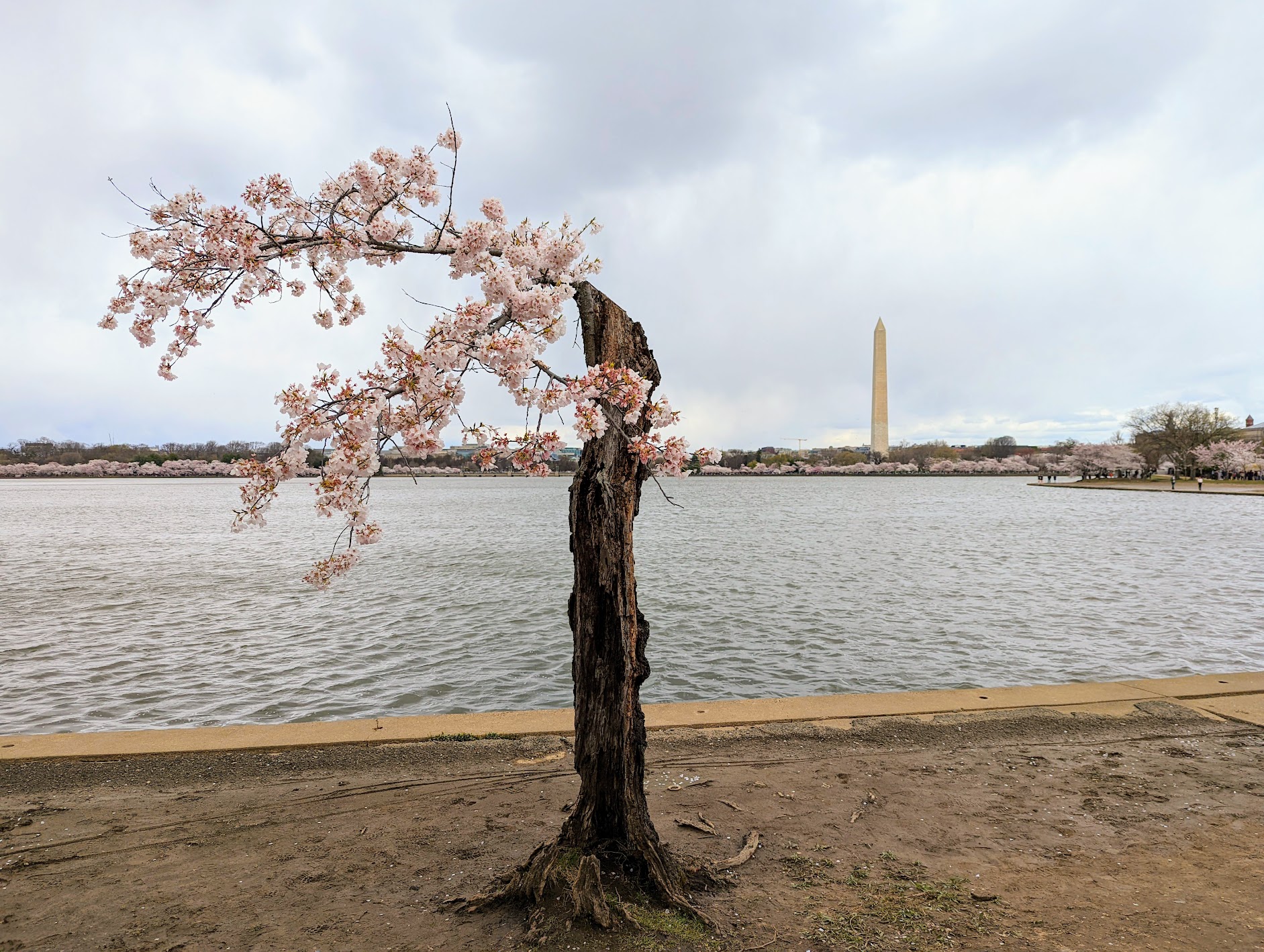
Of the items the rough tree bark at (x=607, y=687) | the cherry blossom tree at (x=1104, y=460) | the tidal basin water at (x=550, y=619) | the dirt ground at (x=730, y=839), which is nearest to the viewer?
the dirt ground at (x=730, y=839)

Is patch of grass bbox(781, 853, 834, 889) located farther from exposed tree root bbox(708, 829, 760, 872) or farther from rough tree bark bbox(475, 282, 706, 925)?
rough tree bark bbox(475, 282, 706, 925)

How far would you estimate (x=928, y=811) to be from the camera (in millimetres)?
5027

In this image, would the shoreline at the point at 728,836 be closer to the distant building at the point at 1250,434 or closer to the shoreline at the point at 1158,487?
the shoreline at the point at 1158,487

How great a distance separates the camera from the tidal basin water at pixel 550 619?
968cm

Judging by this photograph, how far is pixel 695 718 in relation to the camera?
267 inches

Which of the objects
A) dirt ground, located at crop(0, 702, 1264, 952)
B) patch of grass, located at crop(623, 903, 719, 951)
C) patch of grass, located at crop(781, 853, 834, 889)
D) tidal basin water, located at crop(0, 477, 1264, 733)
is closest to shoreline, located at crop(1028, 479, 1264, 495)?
tidal basin water, located at crop(0, 477, 1264, 733)

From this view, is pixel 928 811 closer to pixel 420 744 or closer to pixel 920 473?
pixel 420 744

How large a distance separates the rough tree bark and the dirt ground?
0.82 ft

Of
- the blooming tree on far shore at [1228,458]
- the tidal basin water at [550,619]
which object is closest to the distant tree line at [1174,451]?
the blooming tree on far shore at [1228,458]

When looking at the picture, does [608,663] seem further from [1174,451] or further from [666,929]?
[1174,451]

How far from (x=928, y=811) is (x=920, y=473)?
543ft

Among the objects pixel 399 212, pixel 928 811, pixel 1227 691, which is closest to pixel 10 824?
pixel 399 212

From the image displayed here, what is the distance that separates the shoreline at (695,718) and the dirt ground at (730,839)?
0.16 metres

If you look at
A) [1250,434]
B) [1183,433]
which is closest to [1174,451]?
[1183,433]
